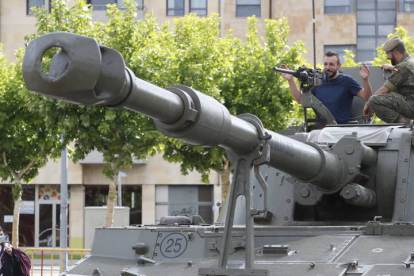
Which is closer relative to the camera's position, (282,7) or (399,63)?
(399,63)

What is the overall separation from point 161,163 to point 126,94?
31205mm

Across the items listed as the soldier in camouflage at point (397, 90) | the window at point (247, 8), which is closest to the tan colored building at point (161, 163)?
the window at point (247, 8)

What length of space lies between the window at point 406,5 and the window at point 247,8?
549cm

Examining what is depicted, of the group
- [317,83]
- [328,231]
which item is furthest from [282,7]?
[328,231]

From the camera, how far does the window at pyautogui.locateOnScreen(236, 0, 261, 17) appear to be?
121 ft

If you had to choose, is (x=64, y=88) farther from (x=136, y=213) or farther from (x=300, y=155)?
(x=136, y=213)

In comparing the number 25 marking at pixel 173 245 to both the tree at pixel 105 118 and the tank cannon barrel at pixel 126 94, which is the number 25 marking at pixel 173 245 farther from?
the tree at pixel 105 118

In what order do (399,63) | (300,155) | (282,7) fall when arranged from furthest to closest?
(282,7) → (399,63) → (300,155)

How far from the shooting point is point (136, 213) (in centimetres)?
3706

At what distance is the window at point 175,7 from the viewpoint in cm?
3719

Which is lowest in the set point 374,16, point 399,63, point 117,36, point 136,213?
point 136,213

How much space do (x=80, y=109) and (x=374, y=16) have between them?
56.8 feet

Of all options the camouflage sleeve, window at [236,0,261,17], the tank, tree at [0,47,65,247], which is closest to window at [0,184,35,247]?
window at [236,0,261,17]

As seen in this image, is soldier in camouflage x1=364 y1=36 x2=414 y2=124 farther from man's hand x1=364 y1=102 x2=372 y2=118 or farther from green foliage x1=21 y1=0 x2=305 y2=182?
green foliage x1=21 y1=0 x2=305 y2=182
